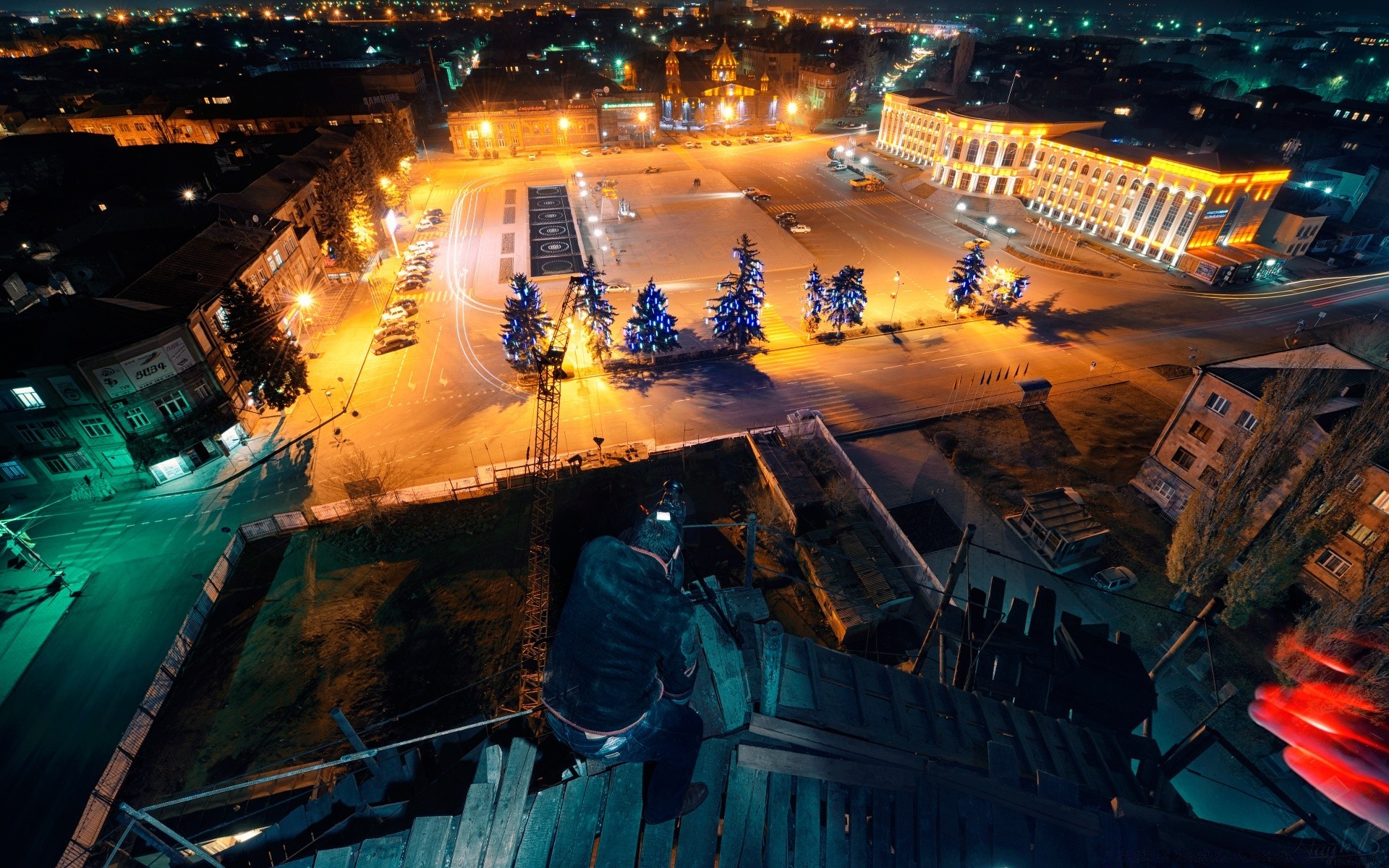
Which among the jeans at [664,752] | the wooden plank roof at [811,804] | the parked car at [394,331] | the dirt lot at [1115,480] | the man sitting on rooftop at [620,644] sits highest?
the man sitting on rooftop at [620,644]

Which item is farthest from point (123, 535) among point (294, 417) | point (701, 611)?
point (701, 611)

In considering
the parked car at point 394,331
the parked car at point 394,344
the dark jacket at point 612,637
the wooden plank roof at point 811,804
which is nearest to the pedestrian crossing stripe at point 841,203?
the parked car at point 394,331

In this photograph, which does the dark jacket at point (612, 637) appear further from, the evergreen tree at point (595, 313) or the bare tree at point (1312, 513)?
the evergreen tree at point (595, 313)

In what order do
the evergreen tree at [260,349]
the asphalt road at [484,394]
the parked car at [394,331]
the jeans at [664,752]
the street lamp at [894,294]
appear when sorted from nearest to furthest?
1. the jeans at [664,752]
2. the asphalt road at [484,394]
3. the evergreen tree at [260,349]
4. the parked car at [394,331]
5. the street lamp at [894,294]

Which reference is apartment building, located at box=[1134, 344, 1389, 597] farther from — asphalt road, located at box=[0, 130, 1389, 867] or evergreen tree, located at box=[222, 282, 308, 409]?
evergreen tree, located at box=[222, 282, 308, 409]

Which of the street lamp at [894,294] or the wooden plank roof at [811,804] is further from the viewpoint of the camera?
the street lamp at [894,294]

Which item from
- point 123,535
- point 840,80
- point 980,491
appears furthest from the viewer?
point 840,80

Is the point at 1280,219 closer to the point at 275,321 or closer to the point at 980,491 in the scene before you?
the point at 980,491
